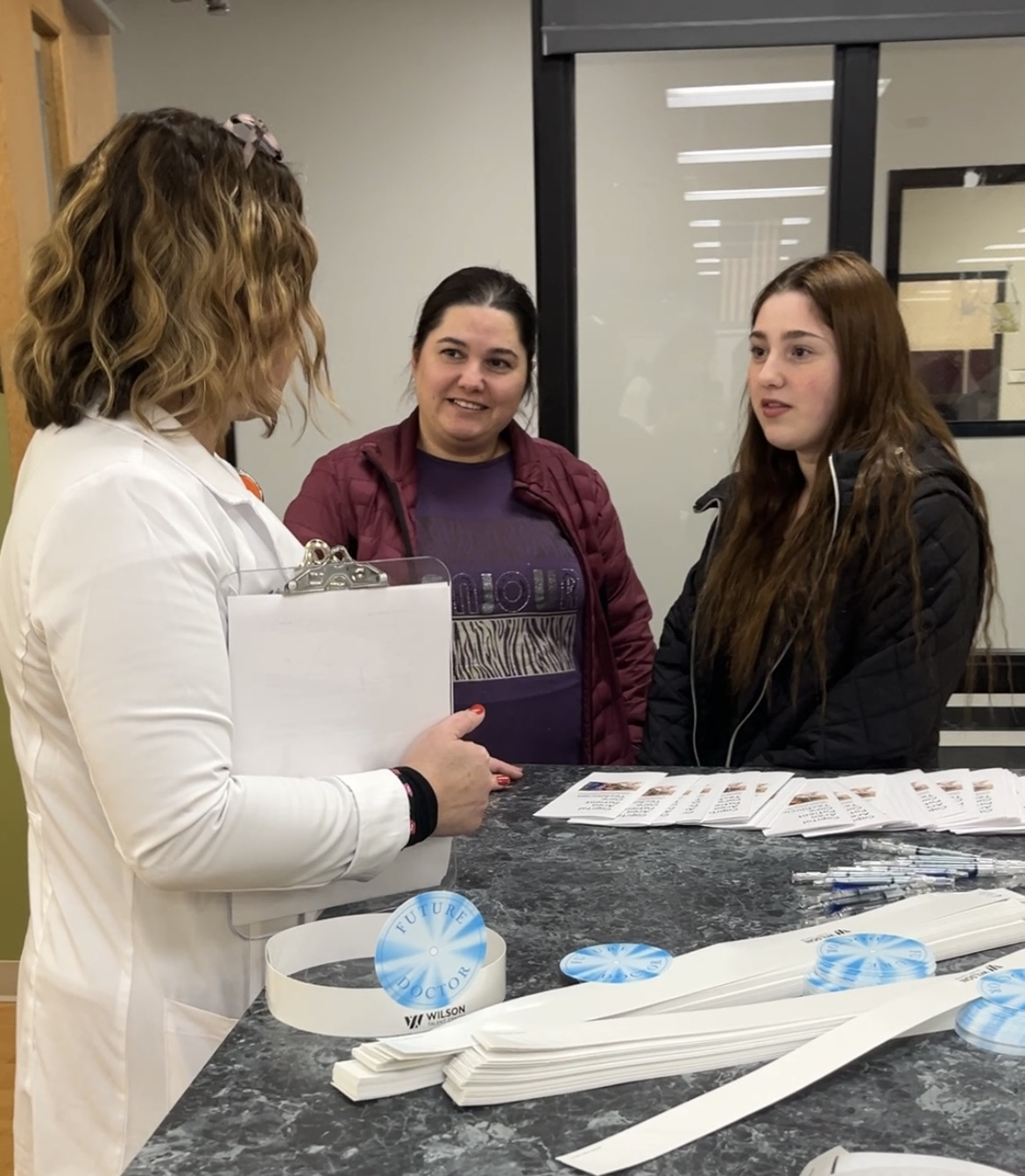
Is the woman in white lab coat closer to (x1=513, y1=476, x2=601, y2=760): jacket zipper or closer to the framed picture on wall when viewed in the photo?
(x1=513, y1=476, x2=601, y2=760): jacket zipper

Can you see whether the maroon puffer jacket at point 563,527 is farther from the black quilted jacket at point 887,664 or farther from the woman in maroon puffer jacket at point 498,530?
the black quilted jacket at point 887,664

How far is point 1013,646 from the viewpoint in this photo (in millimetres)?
3211

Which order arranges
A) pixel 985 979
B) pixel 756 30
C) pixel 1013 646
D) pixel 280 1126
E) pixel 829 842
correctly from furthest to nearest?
1. pixel 1013 646
2. pixel 756 30
3. pixel 829 842
4. pixel 985 979
5. pixel 280 1126

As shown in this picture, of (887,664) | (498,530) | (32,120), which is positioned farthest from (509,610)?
(32,120)

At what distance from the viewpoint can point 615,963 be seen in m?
0.90

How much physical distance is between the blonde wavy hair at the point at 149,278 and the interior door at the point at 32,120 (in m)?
1.10

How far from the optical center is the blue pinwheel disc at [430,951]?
0.80 m

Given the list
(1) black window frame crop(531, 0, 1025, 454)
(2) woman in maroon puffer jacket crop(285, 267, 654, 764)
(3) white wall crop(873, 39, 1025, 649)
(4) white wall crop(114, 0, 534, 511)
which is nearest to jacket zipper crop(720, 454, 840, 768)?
(2) woman in maroon puffer jacket crop(285, 267, 654, 764)

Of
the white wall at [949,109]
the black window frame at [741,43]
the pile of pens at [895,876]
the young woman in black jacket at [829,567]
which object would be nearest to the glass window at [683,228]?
the black window frame at [741,43]

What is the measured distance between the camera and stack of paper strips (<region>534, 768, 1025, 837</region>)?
1.27m

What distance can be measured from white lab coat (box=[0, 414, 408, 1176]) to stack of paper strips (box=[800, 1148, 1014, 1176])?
42cm

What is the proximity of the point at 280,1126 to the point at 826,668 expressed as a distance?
117cm

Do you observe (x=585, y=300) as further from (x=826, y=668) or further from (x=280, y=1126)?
(x=280, y=1126)

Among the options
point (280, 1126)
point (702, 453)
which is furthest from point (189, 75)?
point (280, 1126)
